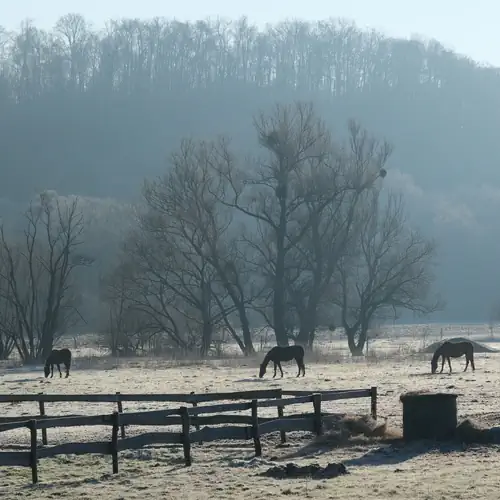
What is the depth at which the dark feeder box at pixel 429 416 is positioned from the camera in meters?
17.2

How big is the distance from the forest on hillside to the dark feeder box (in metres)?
105

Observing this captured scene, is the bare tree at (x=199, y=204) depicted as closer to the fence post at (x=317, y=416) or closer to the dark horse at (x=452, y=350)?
the dark horse at (x=452, y=350)

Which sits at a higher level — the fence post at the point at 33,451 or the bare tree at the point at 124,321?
the bare tree at the point at 124,321

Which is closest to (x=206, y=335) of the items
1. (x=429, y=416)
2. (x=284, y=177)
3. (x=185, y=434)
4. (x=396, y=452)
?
(x=284, y=177)

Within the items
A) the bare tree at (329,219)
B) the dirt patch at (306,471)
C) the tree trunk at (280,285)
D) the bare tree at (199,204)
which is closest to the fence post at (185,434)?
the dirt patch at (306,471)

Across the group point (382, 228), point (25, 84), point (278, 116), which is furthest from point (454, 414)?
point (25, 84)

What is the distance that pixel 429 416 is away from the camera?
1725cm

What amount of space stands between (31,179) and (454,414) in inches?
4875

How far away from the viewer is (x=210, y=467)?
16172 millimetres

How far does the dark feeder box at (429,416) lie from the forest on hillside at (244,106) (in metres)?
105

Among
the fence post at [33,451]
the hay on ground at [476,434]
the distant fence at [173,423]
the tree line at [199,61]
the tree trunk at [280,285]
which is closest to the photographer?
the fence post at [33,451]

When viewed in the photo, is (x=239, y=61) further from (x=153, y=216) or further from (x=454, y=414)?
(x=454, y=414)

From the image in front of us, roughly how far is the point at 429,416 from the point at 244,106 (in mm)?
145356

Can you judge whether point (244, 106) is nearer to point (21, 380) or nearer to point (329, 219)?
point (329, 219)
